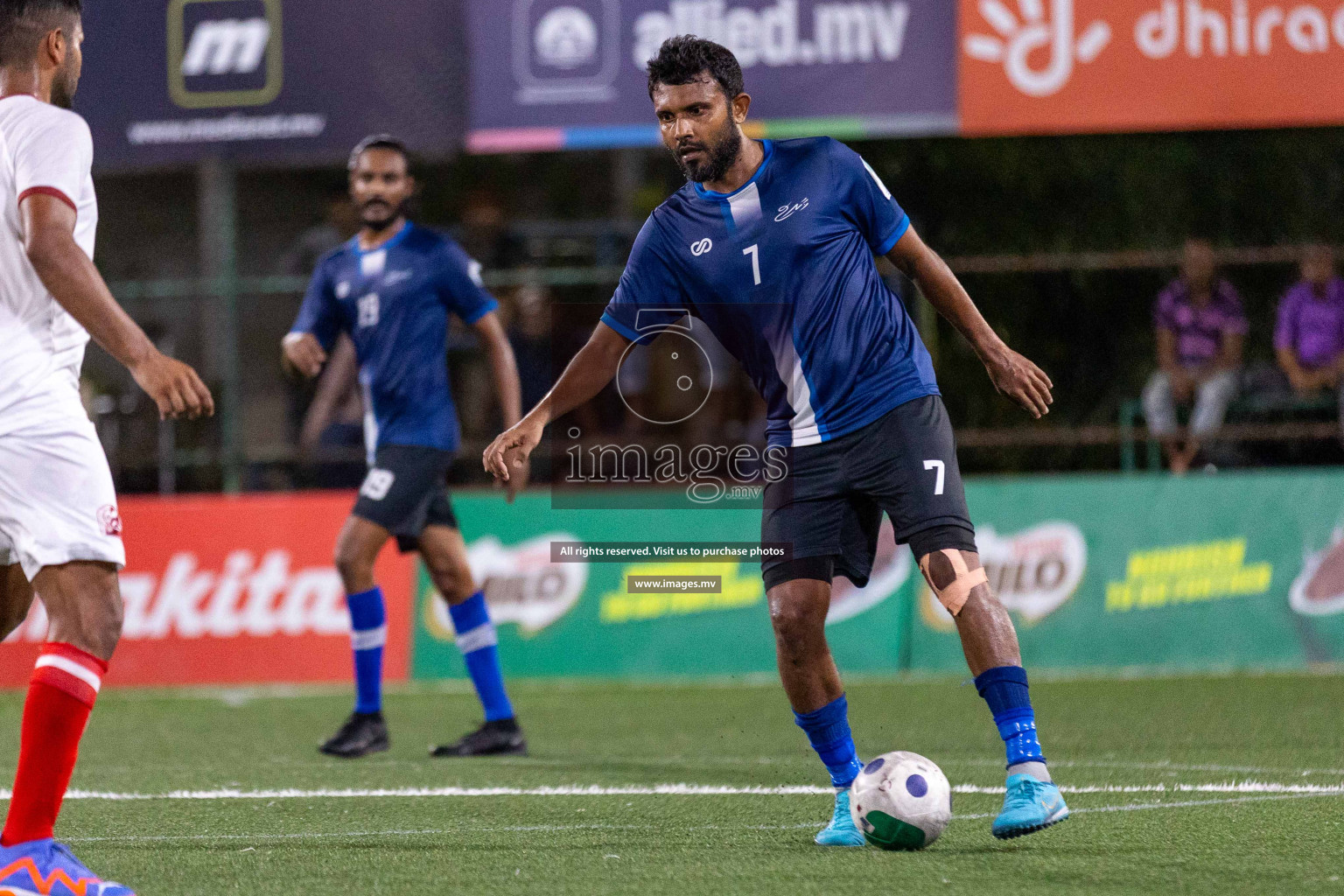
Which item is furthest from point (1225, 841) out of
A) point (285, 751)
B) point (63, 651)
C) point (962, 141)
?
point (962, 141)

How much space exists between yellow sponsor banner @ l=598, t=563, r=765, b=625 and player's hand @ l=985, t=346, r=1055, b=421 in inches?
236

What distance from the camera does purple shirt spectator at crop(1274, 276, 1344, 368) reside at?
11531 millimetres

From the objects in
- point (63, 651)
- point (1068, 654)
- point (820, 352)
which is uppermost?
point (820, 352)

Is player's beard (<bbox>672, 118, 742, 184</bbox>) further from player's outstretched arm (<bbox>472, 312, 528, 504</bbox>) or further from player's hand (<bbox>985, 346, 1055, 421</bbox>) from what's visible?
player's outstretched arm (<bbox>472, 312, 528, 504</bbox>)

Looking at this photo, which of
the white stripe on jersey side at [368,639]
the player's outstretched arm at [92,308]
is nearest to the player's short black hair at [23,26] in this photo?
the player's outstretched arm at [92,308]

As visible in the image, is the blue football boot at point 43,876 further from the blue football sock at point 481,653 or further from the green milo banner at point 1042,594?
the green milo banner at point 1042,594

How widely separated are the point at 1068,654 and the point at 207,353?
21.8 feet

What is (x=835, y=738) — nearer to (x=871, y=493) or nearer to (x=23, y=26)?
(x=871, y=493)

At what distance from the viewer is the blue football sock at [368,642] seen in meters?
7.88

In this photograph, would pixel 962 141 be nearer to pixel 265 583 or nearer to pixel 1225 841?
pixel 265 583

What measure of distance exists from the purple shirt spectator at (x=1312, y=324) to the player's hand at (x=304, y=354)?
6598 mm

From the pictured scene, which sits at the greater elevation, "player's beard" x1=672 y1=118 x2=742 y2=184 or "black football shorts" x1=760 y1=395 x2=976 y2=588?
"player's beard" x1=672 y1=118 x2=742 y2=184

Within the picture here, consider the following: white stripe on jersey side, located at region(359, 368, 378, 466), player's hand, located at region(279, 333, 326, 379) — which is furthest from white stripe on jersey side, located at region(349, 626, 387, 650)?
player's hand, located at region(279, 333, 326, 379)

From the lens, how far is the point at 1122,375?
11.9m
